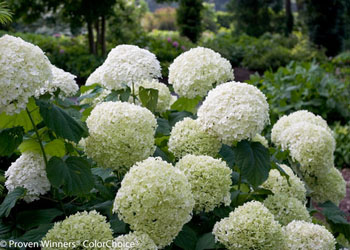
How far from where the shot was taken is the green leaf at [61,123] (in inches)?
51.4

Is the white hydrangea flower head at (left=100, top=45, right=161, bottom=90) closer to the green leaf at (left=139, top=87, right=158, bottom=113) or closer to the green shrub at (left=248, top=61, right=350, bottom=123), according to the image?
the green leaf at (left=139, top=87, right=158, bottom=113)

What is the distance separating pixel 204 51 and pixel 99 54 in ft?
34.2

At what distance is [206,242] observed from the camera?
142 centimetres

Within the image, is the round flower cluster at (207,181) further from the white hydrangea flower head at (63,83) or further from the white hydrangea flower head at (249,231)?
the white hydrangea flower head at (63,83)

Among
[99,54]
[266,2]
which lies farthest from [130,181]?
[266,2]

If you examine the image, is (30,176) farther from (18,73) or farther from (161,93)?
(161,93)

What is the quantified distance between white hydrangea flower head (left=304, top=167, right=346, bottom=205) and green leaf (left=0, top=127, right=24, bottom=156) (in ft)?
4.83

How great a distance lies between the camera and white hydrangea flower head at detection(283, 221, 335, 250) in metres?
1.50

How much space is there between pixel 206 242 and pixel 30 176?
648mm

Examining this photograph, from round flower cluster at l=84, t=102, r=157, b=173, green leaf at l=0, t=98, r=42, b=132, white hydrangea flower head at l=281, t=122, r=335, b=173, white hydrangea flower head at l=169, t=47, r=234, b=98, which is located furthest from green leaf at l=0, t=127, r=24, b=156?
white hydrangea flower head at l=281, t=122, r=335, b=173

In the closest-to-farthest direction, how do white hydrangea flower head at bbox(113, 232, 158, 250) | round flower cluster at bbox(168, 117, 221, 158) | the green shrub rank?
white hydrangea flower head at bbox(113, 232, 158, 250), round flower cluster at bbox(168, 117, 221, 158), the green shrub

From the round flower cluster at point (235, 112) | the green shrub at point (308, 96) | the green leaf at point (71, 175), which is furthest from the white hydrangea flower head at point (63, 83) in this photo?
the green shrub at point (308, 96)

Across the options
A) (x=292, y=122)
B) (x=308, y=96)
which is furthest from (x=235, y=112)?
(x=308, y=96)

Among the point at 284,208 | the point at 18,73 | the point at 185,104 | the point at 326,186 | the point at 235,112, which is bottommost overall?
the point at 326,186
